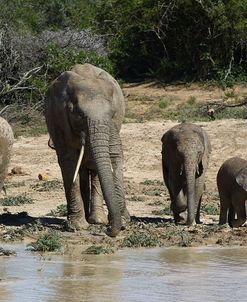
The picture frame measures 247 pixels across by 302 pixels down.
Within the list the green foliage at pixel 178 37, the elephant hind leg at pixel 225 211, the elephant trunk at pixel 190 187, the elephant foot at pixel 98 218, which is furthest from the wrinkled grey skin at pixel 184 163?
the green foliage at pixel 178 37

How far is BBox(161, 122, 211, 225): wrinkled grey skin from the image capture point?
42.6 feet

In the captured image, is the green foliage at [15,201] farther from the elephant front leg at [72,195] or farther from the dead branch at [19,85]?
the dead branch at [19,85]

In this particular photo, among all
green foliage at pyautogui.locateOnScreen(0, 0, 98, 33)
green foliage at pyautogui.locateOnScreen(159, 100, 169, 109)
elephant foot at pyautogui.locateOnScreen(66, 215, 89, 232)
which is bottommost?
green foliage at pyautogui.locateOnScreen(159, 100, 169, 109)

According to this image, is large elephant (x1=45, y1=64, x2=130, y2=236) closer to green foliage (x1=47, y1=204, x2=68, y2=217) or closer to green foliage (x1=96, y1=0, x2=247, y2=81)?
green foliage (x1=47, y1=204, x2=68, y2=217)

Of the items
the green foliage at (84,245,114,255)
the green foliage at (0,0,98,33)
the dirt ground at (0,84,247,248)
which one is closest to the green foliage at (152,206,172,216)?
the dirt ground at (0,84,247,248)

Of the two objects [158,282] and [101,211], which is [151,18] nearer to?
[101,211]

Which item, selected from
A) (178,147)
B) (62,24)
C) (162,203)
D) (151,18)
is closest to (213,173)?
(162,203)

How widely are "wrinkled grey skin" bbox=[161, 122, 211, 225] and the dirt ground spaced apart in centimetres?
31

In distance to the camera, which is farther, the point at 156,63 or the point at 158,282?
the point at 156,63

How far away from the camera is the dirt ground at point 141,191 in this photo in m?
11.7

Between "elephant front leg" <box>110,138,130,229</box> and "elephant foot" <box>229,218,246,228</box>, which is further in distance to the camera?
"elephant foot" <box>229,218,246,228</box>

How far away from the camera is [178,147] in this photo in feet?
43.2

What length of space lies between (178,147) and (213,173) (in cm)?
487

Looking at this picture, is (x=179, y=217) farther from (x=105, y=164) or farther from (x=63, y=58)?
(x=63, y=58)
